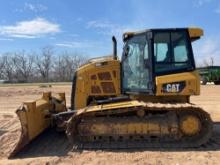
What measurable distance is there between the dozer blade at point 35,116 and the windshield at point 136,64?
7.58ft

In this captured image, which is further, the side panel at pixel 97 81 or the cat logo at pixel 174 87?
the side panel at pixel 97 81

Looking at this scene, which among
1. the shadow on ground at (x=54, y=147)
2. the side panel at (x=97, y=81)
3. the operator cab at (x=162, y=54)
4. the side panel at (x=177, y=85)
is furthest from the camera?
the side panel at (x=97, y=81)

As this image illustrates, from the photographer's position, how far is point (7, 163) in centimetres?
860

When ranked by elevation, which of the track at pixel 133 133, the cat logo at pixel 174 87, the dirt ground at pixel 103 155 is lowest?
the dirt ground at pixel 103 155

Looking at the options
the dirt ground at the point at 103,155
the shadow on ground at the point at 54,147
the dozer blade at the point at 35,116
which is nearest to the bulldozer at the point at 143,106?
the dozer blade at the point at 35,116

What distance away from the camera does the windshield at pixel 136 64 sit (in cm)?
1000

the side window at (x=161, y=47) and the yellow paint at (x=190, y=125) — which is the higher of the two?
the side window at (x=161, y=47)

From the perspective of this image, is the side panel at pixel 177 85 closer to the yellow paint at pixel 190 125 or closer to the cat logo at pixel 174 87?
the cat logo at pixel 174 87

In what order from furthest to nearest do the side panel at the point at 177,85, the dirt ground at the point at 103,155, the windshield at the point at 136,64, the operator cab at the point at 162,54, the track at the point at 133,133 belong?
the windshield at the point at 136,64, the operator cab at the point at 162,54, the side panel at the point at 177,85, the track at the point at 133,133, the dirt ground at the point at 103,155

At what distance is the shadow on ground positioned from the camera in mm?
9305

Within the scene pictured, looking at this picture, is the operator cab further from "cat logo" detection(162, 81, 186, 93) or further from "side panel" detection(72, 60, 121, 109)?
"side panel" detection(72, 60, 121, 109)

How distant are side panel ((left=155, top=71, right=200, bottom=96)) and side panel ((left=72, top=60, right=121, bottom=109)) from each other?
1.45m

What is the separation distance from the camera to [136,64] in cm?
1025

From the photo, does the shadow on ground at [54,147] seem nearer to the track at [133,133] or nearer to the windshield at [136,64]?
the track at [133,133]
